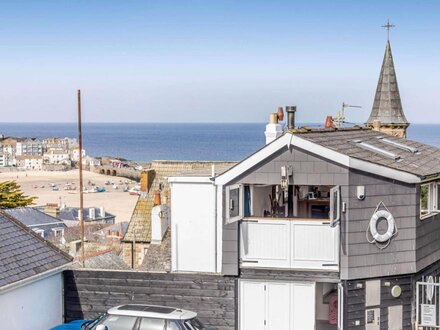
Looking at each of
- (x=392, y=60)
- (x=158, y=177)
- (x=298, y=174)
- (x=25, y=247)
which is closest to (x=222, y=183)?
(x=298, y=174)

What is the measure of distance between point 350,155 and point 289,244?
2.57 metres

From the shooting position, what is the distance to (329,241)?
54.2 feet

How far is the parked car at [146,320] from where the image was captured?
1419 centimetres

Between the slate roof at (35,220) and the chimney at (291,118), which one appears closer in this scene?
the chimney at (291,118)

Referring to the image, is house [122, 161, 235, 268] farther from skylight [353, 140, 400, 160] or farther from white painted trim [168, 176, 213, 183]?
skylight [353, 140, 400, 160]

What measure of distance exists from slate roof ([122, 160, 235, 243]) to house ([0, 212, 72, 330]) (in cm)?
1243

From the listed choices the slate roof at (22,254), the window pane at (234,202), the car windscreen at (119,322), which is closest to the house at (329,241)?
the window pane at (234,202)

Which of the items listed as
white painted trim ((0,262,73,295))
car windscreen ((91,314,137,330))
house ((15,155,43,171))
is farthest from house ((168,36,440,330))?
house ((15,155,43,171))

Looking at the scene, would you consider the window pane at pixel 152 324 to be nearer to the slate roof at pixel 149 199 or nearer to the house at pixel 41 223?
the slate roof at pixel 149 199

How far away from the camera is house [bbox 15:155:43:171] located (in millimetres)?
184925

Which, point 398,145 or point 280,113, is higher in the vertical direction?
point 280,113

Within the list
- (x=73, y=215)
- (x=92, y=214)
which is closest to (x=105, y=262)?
(x=73, y=215)

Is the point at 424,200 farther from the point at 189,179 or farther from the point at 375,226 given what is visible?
the point at 189,179

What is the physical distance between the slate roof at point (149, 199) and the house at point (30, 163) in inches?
6073
